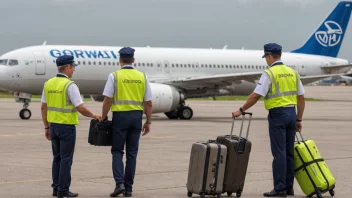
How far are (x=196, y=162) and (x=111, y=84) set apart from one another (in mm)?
1447

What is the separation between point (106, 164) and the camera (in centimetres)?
1392

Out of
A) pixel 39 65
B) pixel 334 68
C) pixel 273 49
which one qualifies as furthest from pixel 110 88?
pixel 334 68

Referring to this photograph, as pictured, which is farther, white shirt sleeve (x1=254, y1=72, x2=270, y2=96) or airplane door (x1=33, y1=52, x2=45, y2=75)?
airplane door (x1=33, y1=52, x2=45, y2=75)

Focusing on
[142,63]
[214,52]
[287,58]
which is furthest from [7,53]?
[287,58]

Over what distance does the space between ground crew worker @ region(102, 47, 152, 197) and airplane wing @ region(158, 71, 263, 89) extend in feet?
62.8

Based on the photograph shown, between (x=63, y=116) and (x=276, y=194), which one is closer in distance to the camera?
(x=63, y=116)

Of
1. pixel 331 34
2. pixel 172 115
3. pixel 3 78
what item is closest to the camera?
pixel 3 78

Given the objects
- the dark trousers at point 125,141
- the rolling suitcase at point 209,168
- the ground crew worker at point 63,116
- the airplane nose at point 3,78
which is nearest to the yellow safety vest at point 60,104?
the ground crew worker at point 63,116

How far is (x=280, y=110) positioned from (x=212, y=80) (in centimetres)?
1941

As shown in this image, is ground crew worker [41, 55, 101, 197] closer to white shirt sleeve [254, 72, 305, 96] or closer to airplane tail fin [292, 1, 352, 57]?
white shirt sleeve [254, 72, 305, 96]

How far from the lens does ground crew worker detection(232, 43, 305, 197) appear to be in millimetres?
10562

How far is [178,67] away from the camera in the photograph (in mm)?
32094

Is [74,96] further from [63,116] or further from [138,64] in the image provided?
[138,64]

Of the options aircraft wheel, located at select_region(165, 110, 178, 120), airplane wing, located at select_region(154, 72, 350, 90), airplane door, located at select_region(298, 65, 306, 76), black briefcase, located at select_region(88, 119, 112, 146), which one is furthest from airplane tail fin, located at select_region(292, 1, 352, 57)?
black briefcase, located at select_region(88, 119, 112, 146)
